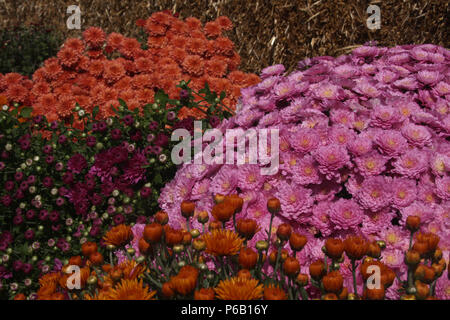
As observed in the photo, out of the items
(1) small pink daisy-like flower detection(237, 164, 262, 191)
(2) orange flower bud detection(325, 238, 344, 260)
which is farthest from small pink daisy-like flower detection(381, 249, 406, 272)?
(1) small pink daisy-like flower detection(237, 164, 262, 191)

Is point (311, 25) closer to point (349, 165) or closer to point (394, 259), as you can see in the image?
point (349, 165)

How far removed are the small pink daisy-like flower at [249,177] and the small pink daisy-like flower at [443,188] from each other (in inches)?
27.1

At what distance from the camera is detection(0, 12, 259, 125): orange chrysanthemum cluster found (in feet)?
10.1

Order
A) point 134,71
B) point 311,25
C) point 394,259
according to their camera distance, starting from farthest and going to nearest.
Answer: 1. point 311,25
2. point 134,71
3. point 394,259

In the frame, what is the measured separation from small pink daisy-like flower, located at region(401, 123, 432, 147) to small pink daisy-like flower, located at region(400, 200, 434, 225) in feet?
0.98

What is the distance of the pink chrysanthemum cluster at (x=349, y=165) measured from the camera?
1.54 m

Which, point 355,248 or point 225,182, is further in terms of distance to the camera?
point 225,182

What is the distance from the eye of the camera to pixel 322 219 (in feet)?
5.16

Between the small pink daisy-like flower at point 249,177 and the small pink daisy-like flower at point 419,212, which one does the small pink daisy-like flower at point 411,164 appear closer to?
the small pink daisy-like flower at point 419,212

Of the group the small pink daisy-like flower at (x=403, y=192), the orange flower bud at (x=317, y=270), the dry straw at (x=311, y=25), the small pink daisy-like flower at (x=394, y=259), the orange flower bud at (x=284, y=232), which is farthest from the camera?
the dry straw at (x=311, y=25)

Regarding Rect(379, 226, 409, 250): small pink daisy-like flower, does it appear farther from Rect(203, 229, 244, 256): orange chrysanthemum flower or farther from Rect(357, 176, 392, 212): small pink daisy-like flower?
Rect(203, 229, 244, 256): orange chrysanthemum flower

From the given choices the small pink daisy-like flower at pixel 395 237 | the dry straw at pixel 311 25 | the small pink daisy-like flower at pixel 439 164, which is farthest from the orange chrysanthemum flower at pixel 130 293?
the dry straw at pixel 311 25

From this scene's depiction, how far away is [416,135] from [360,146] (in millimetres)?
280

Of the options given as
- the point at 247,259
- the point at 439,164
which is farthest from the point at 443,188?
the point at 247,259
